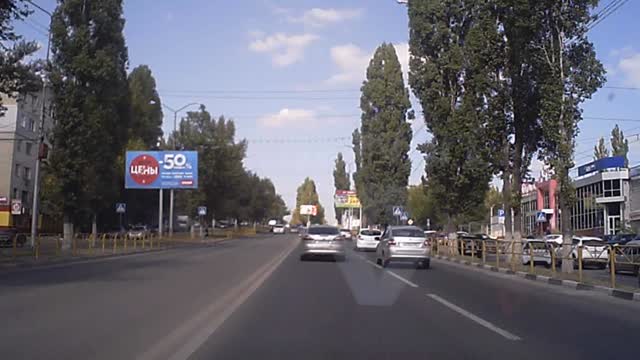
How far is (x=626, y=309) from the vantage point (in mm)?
14531

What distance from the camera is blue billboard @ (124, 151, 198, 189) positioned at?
5044cm

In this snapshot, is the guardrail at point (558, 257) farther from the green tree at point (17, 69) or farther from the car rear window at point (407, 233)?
the green tree at point (17, 69)

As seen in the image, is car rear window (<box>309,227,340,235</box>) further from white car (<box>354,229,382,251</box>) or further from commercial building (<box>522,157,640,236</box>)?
commercial building (<box>522,157,640,236</box>)

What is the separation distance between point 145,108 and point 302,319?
64198 mm

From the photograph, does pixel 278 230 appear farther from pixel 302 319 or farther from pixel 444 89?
pixel 302 319

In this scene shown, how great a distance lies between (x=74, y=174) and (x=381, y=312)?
2994 cm

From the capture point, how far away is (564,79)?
23719mm

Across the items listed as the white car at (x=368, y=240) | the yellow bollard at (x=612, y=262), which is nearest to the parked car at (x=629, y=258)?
the yellow bollard at (x=612, y=262)

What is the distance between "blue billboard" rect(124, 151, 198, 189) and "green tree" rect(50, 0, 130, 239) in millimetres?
8918

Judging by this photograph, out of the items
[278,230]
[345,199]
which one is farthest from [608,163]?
[278,230]

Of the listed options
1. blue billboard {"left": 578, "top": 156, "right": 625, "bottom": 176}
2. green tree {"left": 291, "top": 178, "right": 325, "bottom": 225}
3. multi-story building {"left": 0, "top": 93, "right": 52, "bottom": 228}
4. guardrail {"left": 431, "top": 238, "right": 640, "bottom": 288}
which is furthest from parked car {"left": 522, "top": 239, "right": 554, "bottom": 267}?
green tree {"left": 291, "top": 178, "right": 325, "bottom": 225}

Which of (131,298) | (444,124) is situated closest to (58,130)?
(444,124)

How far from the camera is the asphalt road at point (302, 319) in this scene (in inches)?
356

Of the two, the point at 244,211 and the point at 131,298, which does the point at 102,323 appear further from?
the point at 244,211
